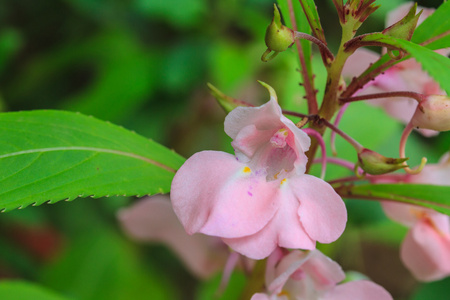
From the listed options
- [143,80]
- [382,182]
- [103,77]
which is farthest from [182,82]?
[382,182]

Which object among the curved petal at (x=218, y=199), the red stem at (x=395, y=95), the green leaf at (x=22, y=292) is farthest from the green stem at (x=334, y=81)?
the green leaf at (x=22, y=292)

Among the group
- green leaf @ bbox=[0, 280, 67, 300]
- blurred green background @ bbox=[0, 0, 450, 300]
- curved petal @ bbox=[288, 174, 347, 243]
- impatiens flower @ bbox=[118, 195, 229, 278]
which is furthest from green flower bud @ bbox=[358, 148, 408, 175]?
blurred green background @ bbox=[0, 0, 450, 300]

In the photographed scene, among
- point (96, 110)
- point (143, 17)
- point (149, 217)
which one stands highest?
point (149, 217)

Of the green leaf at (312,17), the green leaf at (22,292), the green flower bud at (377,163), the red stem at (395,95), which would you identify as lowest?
the green leaf at (22,292)

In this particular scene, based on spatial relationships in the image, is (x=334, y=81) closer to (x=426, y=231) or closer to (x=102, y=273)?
(x=426, y=231)

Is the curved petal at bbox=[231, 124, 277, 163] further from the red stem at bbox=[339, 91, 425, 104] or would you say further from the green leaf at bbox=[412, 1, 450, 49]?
the green leaf at bbox=[412, 1, 450, 49]

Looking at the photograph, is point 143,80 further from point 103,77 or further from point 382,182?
point 382,182

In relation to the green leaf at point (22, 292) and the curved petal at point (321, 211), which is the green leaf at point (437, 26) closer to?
the curved petal at point (321, 211)
